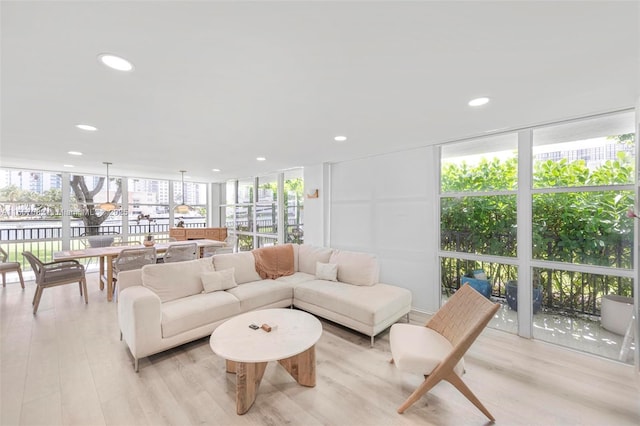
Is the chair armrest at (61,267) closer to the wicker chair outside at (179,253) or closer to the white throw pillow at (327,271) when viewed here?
the wicker chair outside at (179,253)

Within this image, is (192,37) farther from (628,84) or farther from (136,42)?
(628,84)

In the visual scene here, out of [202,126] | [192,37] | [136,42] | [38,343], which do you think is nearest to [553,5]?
[192,37]

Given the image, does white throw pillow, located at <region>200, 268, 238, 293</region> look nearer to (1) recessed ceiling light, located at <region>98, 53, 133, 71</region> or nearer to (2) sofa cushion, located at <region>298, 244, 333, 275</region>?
(2) sofa cushion, located at <region>298, 244, 333, 275</region>

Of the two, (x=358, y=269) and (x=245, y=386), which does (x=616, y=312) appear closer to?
(x=358, y=269)

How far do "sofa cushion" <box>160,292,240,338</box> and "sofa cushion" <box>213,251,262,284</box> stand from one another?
46 centimetres

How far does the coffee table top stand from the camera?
1.84m

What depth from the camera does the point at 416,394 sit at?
1853 mm

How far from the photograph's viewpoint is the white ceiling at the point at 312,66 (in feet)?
4.13

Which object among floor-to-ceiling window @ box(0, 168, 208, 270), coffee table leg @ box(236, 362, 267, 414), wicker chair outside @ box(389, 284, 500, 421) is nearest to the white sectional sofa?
wicker chair outside @ box(389, 284, 500, 421)

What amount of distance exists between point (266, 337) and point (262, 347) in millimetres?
151

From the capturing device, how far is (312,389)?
2113 mm

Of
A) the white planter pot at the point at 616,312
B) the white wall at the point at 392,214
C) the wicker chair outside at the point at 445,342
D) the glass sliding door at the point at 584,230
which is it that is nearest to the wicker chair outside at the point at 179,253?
the white wall at the point at 392,214

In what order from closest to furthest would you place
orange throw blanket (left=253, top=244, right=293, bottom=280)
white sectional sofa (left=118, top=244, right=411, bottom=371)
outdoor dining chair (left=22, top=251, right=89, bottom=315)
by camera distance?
white sectional sofa (left=118, top=244, right=411, bottom=371), outdoor dining chair (left=22, top=251, right=89, bottom=315), orange throw blanket (left=253, top=244, right=293, bottom=280)

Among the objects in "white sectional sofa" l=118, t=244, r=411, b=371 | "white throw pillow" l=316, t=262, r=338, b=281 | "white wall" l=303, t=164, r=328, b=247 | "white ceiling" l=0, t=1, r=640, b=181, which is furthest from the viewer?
"white wall" l=303, t=164, r=328, b=247
